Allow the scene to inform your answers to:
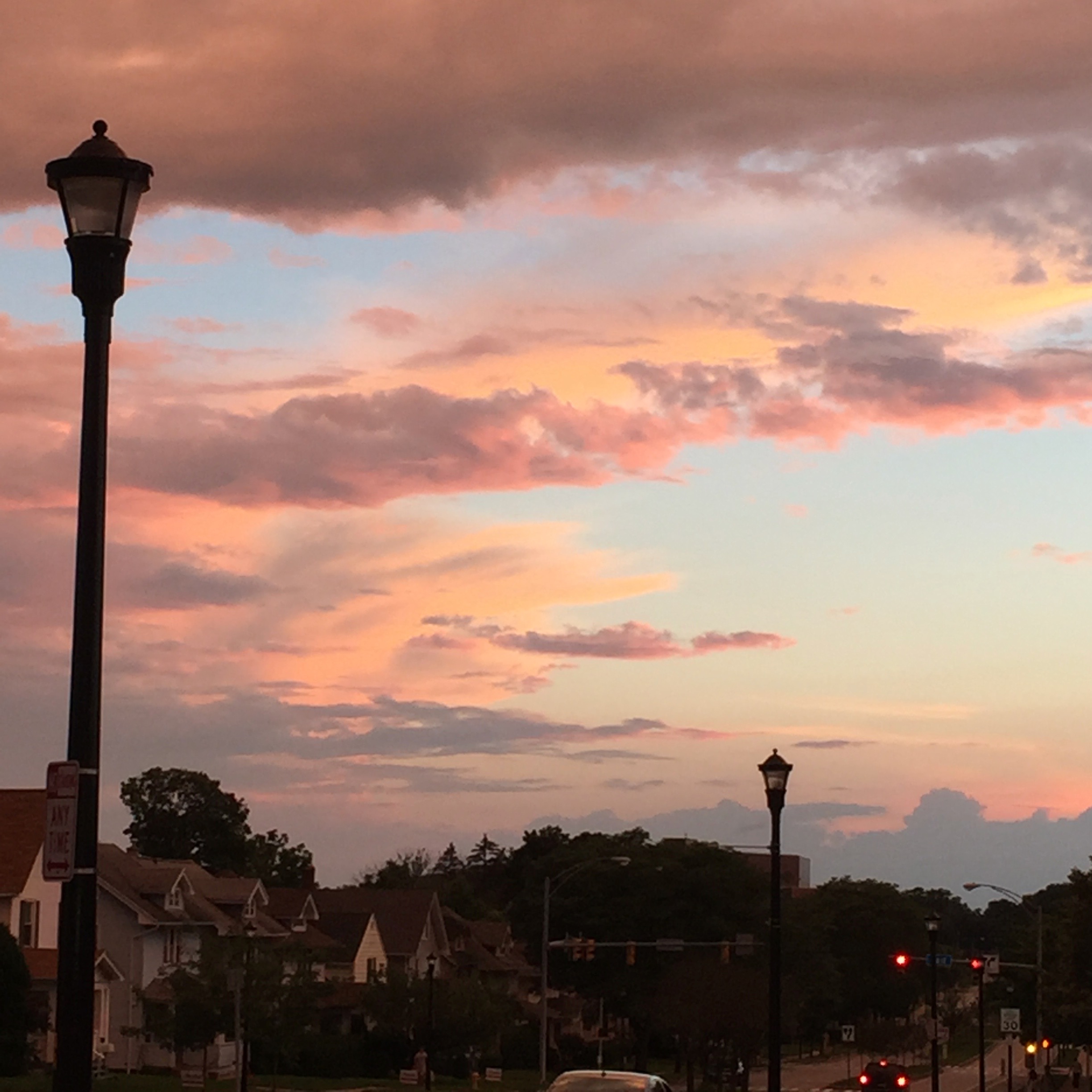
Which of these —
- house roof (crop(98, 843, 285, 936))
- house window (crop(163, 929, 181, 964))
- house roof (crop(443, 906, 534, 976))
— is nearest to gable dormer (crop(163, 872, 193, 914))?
house roof (crop(98, 843, 285, 936))

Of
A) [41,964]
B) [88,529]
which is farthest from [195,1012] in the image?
[88,529]

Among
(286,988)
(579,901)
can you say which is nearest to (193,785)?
(579,901)

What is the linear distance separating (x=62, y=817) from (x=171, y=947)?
244 feet

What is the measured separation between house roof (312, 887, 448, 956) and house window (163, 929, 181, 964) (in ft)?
76.9

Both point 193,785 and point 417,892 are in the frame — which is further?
point 193,785

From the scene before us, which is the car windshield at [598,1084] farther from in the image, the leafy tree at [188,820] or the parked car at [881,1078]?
the leafy tree at [188,820]

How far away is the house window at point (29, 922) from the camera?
228 feet

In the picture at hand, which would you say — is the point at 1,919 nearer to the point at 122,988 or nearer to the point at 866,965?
the point at 122,988

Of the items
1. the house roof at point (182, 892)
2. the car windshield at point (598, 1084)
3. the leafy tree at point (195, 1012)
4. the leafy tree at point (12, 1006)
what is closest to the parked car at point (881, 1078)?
the house roof at point (182, 892)

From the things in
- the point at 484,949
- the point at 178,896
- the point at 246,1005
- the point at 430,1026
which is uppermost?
the point at 178,896

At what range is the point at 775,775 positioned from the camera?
110 feet

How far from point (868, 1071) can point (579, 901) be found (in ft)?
101

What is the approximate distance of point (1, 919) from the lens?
69062 millimetres

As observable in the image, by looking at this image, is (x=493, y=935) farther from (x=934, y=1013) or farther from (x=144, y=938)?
(x=934, y=1013)
